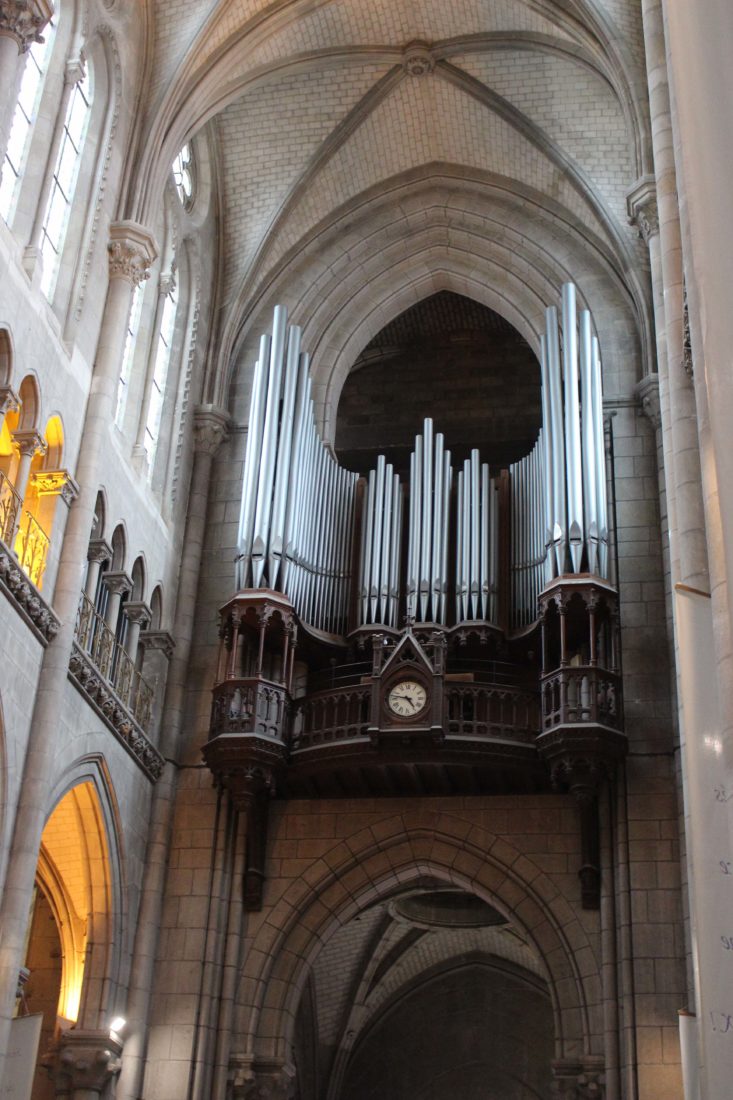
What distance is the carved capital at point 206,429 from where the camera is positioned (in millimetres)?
19922

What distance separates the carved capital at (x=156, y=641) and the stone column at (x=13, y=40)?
6.51 meters

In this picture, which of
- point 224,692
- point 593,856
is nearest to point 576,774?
point 593,856

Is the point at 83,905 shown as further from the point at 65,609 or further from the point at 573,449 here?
the point at 573,449

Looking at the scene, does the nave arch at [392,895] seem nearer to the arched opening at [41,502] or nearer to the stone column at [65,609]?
the stone column at [65,609]

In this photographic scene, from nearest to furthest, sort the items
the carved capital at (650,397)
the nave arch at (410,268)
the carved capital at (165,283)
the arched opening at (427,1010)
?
the carved capital at (650,397)
the carved capital at (165,283)
the nave arch at (410,268)
the arched opening at (427,1010)

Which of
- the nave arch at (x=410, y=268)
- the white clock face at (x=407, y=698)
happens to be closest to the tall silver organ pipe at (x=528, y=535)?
the white clock face at (x=407, y=698)

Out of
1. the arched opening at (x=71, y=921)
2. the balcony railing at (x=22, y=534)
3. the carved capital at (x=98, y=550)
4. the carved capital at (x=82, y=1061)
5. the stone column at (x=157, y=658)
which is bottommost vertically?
the carved capital at (x=82, y=1061)

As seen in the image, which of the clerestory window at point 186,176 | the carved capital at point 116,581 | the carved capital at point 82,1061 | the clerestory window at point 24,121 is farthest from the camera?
the clerestory window at point 186,176

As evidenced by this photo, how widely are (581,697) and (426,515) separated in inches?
134

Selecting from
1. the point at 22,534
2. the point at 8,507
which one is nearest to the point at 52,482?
the point at 22,534

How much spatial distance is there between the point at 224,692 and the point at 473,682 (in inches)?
113

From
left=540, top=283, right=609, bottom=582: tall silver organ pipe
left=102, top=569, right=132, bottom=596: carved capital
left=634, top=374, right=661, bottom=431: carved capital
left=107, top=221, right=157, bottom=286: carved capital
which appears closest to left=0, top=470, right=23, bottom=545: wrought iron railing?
left=102, top=569, right=132, bottom=596: carved capital

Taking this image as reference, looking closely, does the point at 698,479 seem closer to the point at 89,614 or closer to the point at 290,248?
the point at 89,614

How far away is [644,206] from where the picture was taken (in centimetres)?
1641
